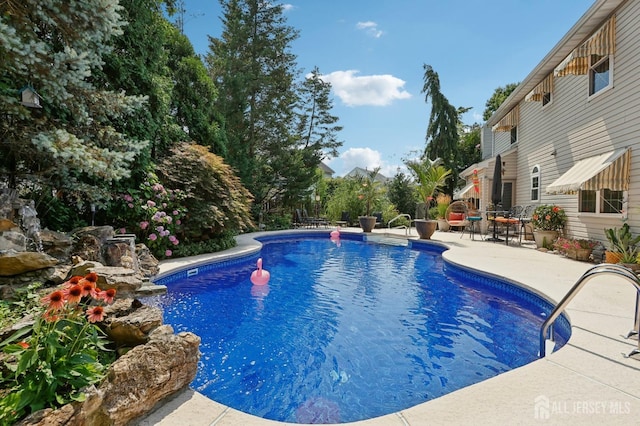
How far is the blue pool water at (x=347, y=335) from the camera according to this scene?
290cm

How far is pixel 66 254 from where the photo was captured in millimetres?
4574

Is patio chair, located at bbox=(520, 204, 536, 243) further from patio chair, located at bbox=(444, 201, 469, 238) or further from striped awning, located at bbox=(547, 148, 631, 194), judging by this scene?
striped awning, located at bbox=(547, 148, 631, 194)

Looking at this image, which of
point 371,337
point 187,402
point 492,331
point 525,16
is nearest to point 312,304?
point 371,337

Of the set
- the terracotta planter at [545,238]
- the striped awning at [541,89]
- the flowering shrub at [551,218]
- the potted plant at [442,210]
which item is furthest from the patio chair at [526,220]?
the striped awning at [541,89]

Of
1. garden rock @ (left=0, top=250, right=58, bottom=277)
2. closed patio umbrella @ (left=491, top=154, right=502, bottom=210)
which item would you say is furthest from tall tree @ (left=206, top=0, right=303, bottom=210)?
garden rock @ (left=0, top=250, right=58, bottom=277)

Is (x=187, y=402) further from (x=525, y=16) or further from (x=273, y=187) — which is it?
(x=273, y=187)

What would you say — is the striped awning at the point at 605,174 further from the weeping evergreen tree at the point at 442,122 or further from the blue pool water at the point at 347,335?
the weeping evergreen tree at the point at 442,122

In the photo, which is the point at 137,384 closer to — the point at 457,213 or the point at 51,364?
the point at 51,364

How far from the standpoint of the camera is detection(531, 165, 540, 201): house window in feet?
36.5

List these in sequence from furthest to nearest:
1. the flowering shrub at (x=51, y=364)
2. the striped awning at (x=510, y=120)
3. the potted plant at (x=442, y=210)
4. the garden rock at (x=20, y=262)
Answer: the potted plant at (x=442, y=210)
the striped awning at (x=510, y=120)
the garden rock at (x=20, y=262)
the flowering shrub at (x=51, y=364)

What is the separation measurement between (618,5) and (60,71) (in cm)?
1100

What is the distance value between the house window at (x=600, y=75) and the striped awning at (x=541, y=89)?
194 cm

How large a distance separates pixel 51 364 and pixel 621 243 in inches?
352

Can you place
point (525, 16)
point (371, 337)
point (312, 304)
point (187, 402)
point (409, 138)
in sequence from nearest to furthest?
point (187, 402)
point (371, 337)
point (312, 304)
point (525, 16)
point (409, 138)
